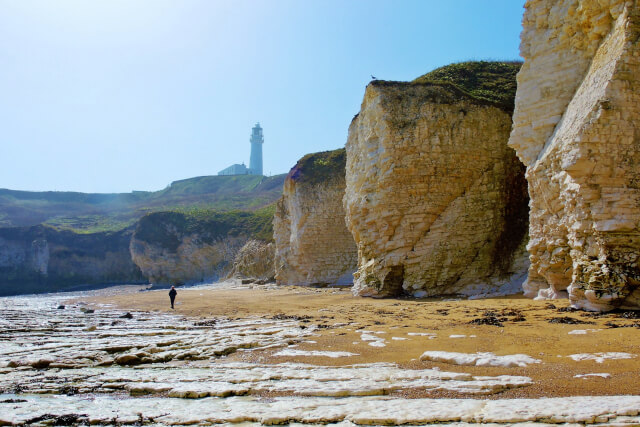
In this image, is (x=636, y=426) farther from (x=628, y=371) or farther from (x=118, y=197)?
(x=118, y=197)

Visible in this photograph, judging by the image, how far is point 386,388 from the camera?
Answer: 14.1ft

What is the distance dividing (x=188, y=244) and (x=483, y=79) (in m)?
41.3

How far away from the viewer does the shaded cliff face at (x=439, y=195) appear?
16031 millimetres

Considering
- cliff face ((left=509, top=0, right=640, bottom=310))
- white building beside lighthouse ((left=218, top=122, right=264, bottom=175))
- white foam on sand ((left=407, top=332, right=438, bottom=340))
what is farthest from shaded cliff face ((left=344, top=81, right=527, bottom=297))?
white building beside lighthouse ((left=218, top=122, right=264, bottom=175))

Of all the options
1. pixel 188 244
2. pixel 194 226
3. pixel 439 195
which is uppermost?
pixel 194 226

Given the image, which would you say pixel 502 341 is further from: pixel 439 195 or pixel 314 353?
pixel 439 195

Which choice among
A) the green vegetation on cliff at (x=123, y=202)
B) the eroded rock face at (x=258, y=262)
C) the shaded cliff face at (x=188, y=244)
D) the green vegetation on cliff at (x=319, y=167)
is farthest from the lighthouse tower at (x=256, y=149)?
the green vegetation on cliff at (x=319, y=167)

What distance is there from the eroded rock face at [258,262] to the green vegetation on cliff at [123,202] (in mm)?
36509

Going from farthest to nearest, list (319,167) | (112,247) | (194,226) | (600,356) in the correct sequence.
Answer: (112,247), (194,226), (319,167), (600,356)

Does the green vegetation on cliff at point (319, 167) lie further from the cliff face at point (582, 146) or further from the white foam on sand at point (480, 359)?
the white foam on sand at point (480, 359)

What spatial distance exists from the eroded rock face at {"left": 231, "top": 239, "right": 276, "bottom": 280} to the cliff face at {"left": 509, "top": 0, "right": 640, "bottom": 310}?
97.0 ft

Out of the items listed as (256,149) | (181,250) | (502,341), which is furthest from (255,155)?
(502,341)

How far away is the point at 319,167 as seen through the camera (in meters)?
31.6

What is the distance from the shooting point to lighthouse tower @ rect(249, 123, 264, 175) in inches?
6368
